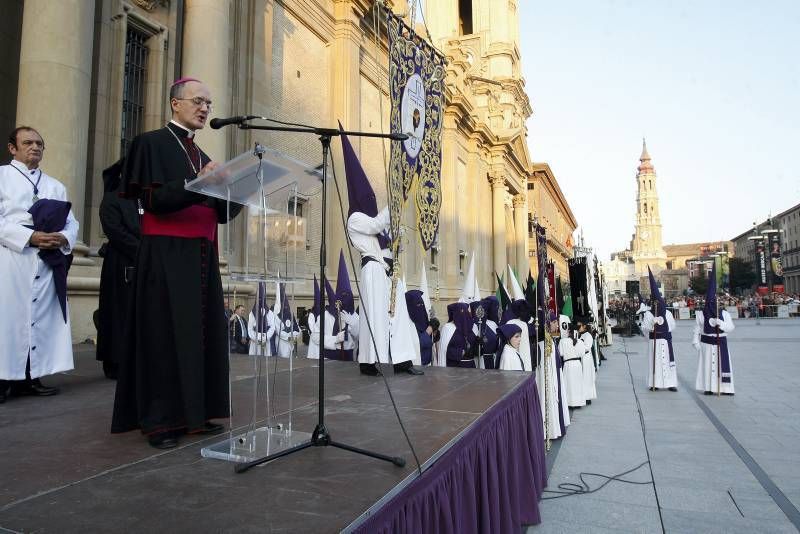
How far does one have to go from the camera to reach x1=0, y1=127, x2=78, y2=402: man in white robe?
3.83 m

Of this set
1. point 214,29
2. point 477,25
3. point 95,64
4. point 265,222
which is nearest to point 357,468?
point 265,222

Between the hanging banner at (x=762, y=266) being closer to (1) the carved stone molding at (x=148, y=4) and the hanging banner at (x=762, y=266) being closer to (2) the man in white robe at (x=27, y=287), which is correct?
(1) the carved stone molding at (x=148, y=4)

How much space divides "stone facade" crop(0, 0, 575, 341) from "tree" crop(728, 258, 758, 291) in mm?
72934

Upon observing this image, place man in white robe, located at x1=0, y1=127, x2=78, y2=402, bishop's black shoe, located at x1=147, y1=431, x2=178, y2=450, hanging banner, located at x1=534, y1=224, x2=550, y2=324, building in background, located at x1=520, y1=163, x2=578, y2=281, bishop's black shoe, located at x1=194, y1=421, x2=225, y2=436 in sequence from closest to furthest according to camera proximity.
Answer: bishop's black shoe, located at x1=147, y1=431, x2=178, y2=450 → bishop's black shoe, located at x1=194, y1=421, x2=225, y2=436 → man in white robe, located at x1=0, y1=127, x2=78, y2=402 → hanging banner, located at x1=534, y1=224, x2=550, y2=324 → building in background, located at x1=520, y1=163, x2=578, y2=281

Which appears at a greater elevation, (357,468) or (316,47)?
(316,47)

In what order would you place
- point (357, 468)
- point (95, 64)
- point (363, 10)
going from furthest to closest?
1. point (363, 10)
2. point (95, 64)
3. point (357, 468)

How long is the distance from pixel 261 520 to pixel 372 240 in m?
3.83

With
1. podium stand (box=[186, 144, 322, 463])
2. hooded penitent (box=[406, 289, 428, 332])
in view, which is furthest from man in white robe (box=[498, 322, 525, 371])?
podium stand (box=[186, 144, 322, 463])

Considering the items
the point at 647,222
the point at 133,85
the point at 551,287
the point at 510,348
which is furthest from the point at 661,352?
the point at 647,222

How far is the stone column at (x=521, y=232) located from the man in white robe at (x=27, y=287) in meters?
38.5

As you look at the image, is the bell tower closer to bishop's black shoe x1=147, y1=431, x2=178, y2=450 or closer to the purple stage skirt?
the purple stage skirt

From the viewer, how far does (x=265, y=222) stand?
2467 millimetres

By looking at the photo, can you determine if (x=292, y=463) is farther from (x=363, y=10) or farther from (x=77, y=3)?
(x=363, y=10)

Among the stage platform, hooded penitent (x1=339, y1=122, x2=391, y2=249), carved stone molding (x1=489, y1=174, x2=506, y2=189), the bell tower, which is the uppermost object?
the bell tower
